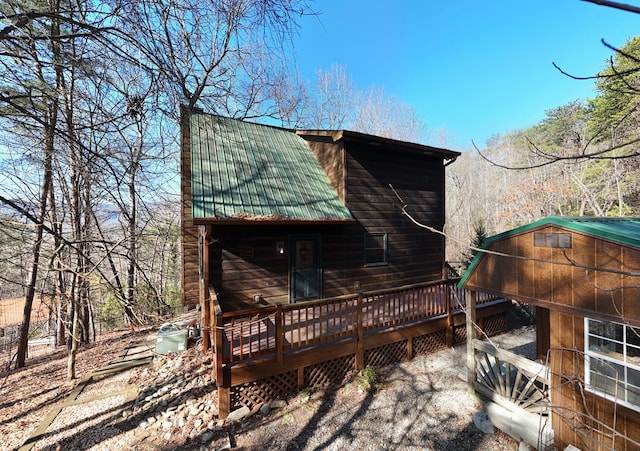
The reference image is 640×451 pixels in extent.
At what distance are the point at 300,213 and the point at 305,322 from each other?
242cm

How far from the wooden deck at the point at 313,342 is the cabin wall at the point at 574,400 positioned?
1.33 meters

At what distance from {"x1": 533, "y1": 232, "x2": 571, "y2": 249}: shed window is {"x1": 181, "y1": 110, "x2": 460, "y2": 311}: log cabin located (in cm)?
285

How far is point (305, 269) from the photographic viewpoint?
6902 millimetres

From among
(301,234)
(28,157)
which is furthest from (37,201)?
(301,234)

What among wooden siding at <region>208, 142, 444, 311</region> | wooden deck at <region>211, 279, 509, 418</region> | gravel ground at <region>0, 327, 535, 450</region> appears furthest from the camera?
wooden siding at <region>208, 142, 444, 311</region>

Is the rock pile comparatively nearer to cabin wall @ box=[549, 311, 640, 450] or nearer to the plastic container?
the plastic container

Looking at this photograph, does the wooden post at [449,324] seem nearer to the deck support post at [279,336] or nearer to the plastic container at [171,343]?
the deck support post at [279,336]

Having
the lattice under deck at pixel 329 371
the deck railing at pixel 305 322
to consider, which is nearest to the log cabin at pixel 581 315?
the deck railing at pixel 305 322

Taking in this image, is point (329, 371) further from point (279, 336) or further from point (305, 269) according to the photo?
point (305, 269)

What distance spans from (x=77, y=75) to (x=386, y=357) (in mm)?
6821

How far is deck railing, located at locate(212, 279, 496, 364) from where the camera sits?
4457 mm

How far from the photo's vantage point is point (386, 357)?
5887 mm

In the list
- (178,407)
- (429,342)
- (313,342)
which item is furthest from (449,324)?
(178,407)

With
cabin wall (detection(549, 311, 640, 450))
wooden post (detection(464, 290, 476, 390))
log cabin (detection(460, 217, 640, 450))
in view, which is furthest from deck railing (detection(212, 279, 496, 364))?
cabin wall (detection(549, 311, 640, 450))
